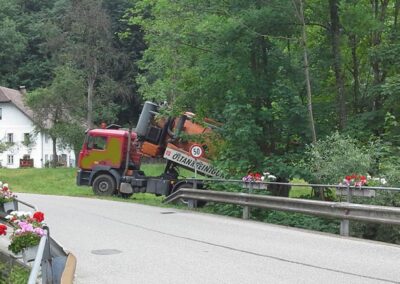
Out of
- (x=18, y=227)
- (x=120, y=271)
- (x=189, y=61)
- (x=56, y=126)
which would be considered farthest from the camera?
(x=56, y=126)

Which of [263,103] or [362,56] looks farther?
[362,56]

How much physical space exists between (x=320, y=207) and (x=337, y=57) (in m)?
8.29

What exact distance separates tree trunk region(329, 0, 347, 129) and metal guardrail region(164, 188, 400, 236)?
5422 millimetres

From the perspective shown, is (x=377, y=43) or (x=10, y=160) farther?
(x=10, y=160)

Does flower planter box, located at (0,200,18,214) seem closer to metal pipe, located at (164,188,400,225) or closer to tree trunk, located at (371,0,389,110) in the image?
metal pipe, located at (164,188,400,225)

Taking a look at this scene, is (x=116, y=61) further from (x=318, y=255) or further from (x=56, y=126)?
(x=318, y=255)

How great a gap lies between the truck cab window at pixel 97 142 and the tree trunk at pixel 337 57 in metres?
10.8

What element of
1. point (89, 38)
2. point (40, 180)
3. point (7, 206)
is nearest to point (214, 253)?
point (7, 206)

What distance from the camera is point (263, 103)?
61.8 feet

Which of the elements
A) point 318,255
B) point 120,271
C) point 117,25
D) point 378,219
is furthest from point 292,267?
point 117,25

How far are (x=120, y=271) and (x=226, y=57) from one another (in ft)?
36.9

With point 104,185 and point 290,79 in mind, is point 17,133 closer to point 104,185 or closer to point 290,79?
point 104,185

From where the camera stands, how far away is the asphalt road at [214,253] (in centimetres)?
769

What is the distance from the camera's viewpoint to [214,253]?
31.1 ft
